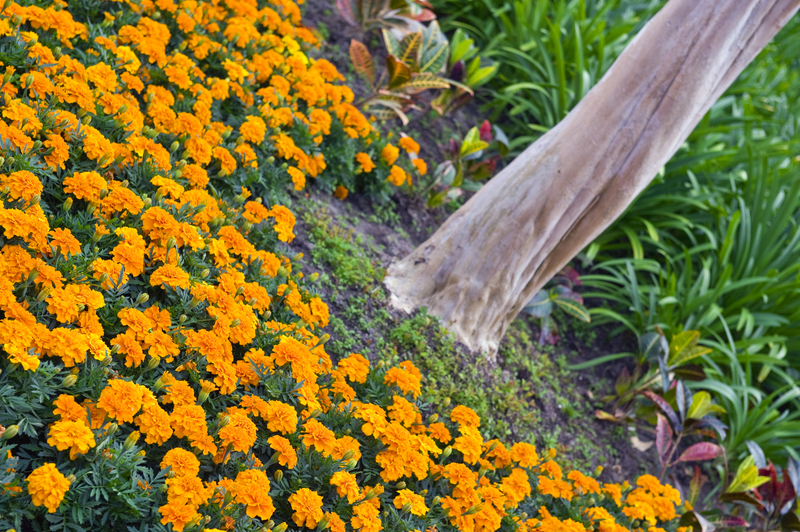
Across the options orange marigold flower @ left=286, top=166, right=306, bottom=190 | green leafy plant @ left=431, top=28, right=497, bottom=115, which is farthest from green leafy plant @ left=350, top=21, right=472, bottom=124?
orange marigold flower @ left=286, top=166, right=306, bottom=190

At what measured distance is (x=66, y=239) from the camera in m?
1.86

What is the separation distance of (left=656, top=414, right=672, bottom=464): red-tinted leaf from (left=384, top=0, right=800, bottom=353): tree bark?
38.6 inches

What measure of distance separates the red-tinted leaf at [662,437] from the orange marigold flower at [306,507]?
7.15 ft

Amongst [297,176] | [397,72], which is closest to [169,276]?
[297,176]

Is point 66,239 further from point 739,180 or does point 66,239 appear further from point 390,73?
point 739,180

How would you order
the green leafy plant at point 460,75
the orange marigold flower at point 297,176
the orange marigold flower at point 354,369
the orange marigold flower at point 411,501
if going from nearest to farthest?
1. the orange marigold flower at point 411,501
2. the orange marigold flower at point 354,369
3. the orange marigold flower at point 297,176
4. the green leafy plant at point 460,75

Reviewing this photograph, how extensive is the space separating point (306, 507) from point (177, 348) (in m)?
0.62

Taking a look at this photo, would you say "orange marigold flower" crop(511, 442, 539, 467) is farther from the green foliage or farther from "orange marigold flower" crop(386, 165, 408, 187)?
the green foliage

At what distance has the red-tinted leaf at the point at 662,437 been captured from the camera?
10.4 ft

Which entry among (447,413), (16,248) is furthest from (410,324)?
(16,248)

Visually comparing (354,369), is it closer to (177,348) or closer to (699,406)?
(177,348)

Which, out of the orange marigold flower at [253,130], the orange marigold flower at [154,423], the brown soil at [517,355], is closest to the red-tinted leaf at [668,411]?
the brown soil at [517,355]

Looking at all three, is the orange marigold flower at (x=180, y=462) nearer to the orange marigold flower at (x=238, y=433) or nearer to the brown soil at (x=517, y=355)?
the orange marigold flower at (x=238, y=433)

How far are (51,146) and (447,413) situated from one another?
76.0 inches
